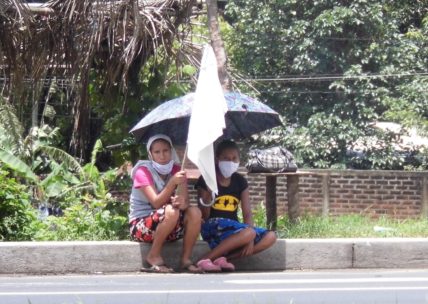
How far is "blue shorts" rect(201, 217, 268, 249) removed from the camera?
29.7 ft

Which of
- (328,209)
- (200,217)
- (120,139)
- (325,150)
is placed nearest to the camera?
(200,217)

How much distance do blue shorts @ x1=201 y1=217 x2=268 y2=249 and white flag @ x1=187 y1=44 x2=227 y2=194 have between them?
1.51 feet

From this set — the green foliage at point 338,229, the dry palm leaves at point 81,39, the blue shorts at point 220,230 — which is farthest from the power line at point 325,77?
the blue shorts at point 220,230

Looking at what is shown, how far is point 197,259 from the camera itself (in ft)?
30.4

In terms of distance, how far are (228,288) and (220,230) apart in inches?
44.5

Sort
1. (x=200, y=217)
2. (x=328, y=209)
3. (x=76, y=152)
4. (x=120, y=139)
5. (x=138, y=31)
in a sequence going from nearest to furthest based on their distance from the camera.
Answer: (x=200, y=217) → (x=138, y=31) → (x=120, y=139) → (x=76, y=152) → (x=328, y=209)

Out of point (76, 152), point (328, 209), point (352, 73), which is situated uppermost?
point (352, 73)

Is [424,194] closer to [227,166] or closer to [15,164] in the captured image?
[15,164]

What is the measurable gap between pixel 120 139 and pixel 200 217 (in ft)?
10.5

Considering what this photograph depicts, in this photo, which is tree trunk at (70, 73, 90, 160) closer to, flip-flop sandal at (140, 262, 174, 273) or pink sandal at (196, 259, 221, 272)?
flip-flop sandal at (140, 262, 174, 273)

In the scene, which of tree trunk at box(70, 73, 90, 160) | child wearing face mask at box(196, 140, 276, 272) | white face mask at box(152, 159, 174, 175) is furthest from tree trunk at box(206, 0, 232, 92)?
white face mask at box(152, 159, 174, 175)

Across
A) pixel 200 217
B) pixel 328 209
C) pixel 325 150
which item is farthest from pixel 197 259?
pixel 325 150

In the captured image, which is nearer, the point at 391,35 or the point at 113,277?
the point at 113,277

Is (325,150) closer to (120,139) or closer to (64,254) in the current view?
A: (120,139)
